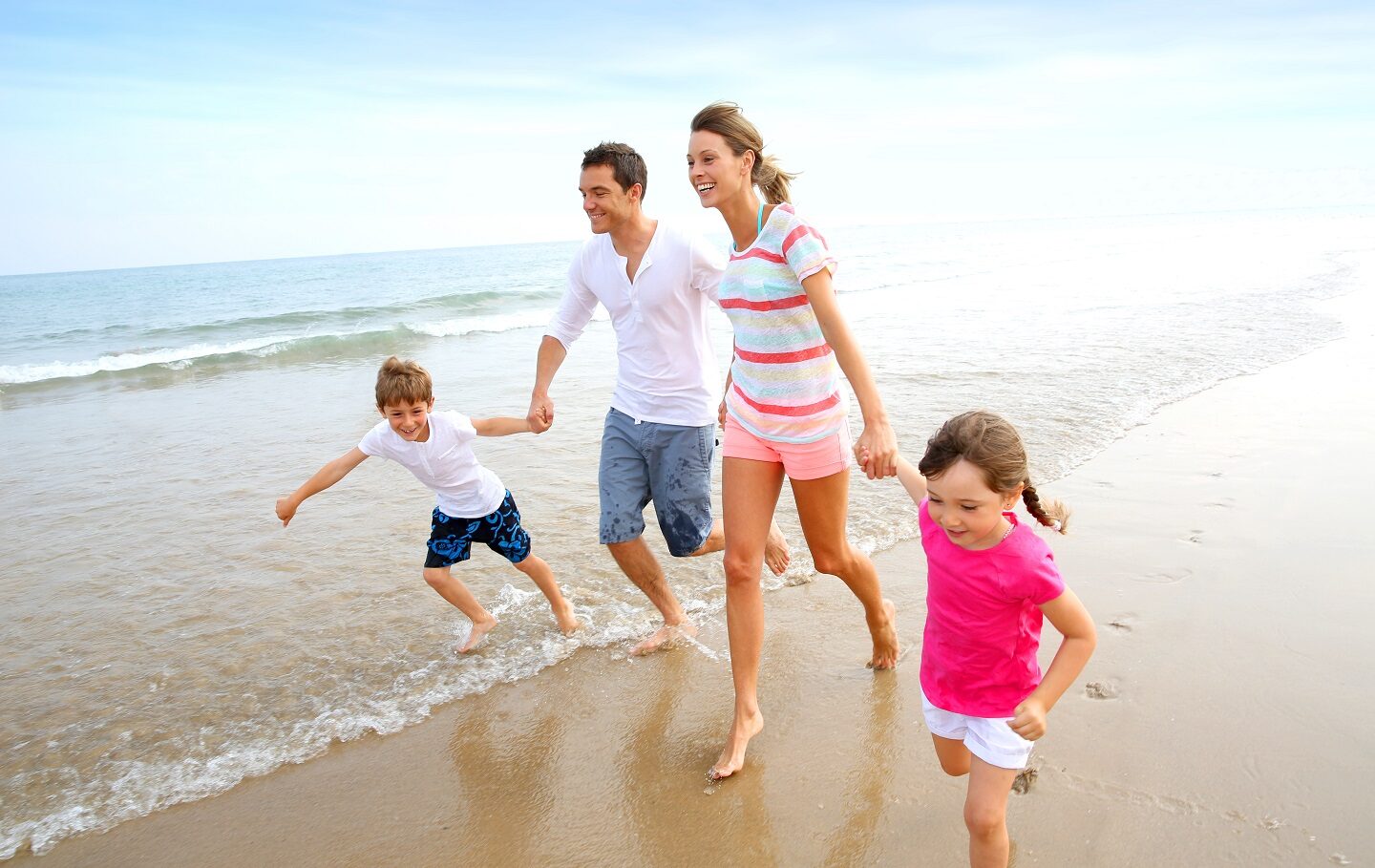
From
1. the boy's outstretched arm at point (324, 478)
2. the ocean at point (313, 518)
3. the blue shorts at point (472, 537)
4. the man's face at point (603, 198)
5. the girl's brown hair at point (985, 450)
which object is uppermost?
the man's face at point (603, 198)

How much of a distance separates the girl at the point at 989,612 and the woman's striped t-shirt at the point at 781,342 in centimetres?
73

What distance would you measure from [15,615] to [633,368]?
3578 millimetres

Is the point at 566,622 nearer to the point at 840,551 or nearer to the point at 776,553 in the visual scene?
the point at 776,553

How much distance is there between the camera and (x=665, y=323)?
380 cm

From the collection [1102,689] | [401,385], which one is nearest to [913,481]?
[1102,689]

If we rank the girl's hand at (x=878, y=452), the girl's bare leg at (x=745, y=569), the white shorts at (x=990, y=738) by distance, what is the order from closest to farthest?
the white shorts at (x=990, y=738) → the girl's hand at (x=878, y=452) → the girl's bare leg at (x=745, y=569)

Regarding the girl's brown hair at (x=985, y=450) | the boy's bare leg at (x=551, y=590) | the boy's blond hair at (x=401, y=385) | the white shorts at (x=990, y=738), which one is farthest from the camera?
the boy's bare leg at (x=551, y=590)

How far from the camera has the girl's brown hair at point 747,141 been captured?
3.16m

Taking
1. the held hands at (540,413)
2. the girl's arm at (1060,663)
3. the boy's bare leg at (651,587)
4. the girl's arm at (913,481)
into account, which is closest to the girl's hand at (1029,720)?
the girl's arm at (1060,663)

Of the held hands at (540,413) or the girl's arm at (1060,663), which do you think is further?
the held hands at (540,413)

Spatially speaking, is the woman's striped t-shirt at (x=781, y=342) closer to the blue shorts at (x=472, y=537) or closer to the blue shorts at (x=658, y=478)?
the blue shorts at (x=658, y=478)

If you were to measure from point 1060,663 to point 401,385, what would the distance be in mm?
2869

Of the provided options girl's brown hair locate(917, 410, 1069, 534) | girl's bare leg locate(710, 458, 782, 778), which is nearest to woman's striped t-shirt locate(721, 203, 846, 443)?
girl's bare leg locate(710, 458, 782, 778)

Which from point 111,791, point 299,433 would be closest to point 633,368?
point 111,791
